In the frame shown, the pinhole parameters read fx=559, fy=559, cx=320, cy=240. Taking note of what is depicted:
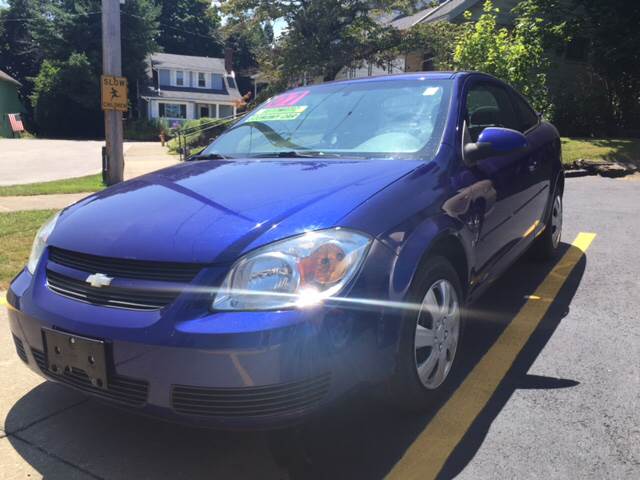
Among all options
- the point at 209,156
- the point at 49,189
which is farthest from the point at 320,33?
the point at 209,156

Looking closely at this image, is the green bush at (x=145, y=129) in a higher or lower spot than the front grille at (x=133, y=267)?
higher

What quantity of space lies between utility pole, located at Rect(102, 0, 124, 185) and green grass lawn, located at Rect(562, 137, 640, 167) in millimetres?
9027

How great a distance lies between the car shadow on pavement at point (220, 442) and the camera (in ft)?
7.54

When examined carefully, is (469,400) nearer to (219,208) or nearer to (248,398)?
(248,398)

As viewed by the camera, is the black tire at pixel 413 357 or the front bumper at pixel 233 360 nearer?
the front bumper at pixel 233 360

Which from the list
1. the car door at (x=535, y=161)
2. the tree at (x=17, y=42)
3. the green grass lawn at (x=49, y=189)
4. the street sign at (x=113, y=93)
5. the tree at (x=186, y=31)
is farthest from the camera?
the tree at (x=186, y=31)

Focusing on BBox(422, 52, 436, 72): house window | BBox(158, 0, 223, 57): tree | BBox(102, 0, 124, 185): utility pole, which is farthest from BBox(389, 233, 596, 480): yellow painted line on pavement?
BBox(158, 0, 223, 57): tree

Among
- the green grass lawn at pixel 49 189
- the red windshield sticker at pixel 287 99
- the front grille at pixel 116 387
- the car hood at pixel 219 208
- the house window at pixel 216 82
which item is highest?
the house window at pixel 216 82

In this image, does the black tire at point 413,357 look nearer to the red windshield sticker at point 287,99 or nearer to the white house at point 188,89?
the red windshield sticker at point 287,99

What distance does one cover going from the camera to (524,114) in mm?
4590

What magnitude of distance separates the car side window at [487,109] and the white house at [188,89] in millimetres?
48292

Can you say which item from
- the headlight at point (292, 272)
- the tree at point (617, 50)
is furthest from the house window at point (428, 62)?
the headlight at point (292, 272)

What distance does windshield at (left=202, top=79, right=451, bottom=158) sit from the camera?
3.09 meters

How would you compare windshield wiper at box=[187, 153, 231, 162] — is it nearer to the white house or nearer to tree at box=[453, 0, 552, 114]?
tree at box=[453, 0, 552, 114]
